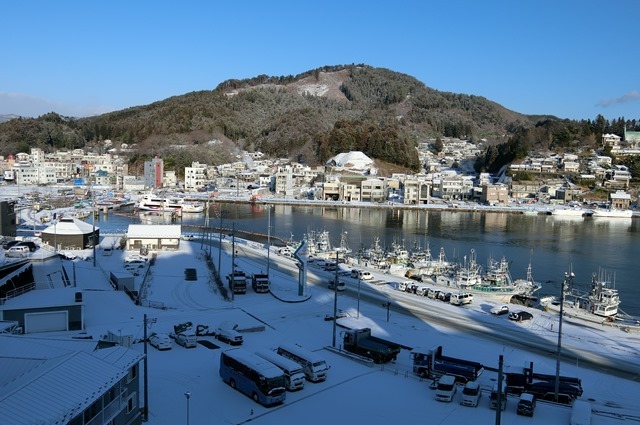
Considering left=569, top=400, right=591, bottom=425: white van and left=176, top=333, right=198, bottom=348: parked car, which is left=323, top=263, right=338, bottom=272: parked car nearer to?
left=176, top=333, right=198, bottom=348: parked car

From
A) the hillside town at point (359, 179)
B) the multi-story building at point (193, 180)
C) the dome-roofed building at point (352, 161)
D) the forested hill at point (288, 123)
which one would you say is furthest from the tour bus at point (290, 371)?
the forested hill at point (288, 123)

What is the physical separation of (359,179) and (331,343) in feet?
99.3

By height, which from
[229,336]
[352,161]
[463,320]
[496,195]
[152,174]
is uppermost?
[352,161]

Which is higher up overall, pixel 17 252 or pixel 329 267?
pixel 17 252

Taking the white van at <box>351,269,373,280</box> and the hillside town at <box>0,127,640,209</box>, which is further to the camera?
the hillside town at <box>0,127,640,209</box>

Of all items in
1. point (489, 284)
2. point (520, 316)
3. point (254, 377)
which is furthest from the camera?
point (489, 284)

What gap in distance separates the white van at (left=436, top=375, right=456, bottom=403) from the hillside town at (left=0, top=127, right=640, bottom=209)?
26974 mm

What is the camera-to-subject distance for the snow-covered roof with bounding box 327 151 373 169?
40.3m

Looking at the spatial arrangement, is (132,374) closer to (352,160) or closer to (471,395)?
(471,395)

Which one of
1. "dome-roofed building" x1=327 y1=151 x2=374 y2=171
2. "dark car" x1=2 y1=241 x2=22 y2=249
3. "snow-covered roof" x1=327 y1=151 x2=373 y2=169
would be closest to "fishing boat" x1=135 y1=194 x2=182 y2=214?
"dark car" x1=2 y1=241 x2=22 y2=249

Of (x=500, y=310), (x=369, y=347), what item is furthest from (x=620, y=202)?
(x=369, y=347)

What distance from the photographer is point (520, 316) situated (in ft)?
26.5

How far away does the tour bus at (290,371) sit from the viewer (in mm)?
4746

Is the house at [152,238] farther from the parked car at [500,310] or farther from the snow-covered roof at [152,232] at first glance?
the parked car at [500,310]
